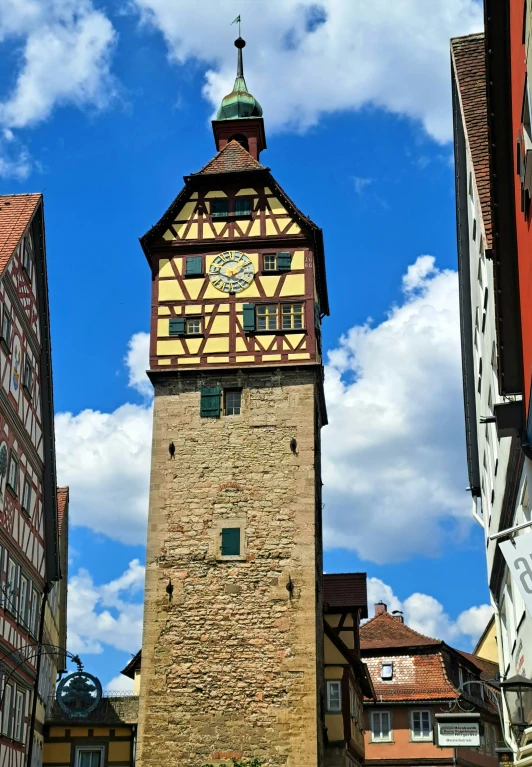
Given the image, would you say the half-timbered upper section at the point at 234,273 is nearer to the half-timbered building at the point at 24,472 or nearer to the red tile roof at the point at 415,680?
the half-timbered building at the point at 24,472

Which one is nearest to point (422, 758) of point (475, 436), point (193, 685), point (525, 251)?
point (193, 685)

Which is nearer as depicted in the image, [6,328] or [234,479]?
[6,328]

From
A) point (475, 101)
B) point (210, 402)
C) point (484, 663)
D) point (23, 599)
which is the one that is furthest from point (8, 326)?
point (484, 663)

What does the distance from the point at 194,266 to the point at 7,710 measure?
12401mm

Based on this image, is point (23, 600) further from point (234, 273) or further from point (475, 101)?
point (475, 101)

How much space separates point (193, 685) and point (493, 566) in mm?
8936

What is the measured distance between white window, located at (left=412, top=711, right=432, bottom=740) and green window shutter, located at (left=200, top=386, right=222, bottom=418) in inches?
687

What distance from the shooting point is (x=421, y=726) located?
37188 millimetres

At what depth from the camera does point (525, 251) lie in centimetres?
1055

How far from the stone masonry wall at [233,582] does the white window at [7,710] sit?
418 centimetres

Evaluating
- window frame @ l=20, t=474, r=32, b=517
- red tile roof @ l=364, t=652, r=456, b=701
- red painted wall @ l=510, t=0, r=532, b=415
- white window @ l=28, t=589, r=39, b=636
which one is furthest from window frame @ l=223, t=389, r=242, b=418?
red tile roof @ l=364, t=652, r=456, b=701

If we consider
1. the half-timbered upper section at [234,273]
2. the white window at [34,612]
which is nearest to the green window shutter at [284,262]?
the half-timbered upper section at [234,273]

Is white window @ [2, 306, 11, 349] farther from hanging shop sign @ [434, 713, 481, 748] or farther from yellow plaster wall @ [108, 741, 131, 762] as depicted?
yellow plaster wall @ [108, 741, 131, 762]

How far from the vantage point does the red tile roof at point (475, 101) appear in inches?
565
